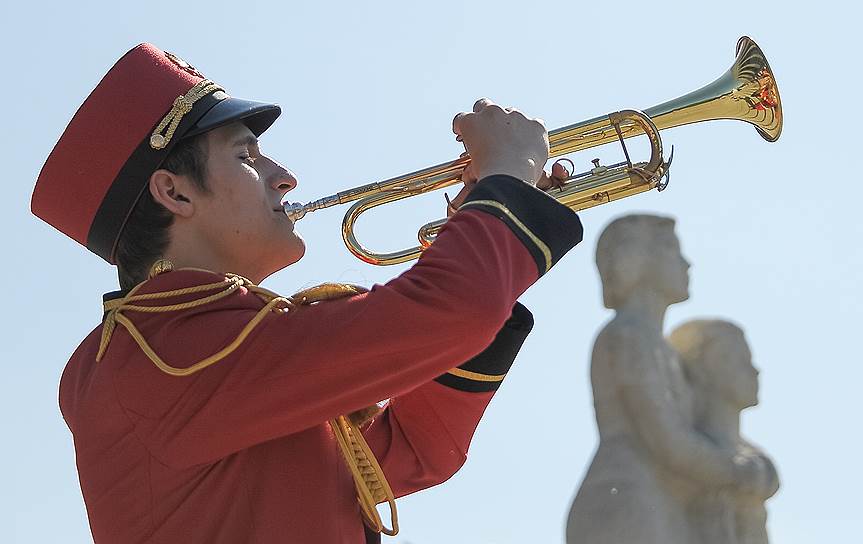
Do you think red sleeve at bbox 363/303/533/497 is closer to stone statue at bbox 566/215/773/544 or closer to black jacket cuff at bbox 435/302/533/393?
black jacket cuff at bbox 435/302/533/393

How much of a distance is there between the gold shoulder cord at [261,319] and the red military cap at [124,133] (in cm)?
21

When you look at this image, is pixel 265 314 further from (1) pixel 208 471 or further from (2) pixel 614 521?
(2) pixel 614 521

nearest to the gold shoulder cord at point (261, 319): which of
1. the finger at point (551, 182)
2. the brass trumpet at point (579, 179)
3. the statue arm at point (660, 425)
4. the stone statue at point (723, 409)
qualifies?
the brass trumpet at point (579, 179)

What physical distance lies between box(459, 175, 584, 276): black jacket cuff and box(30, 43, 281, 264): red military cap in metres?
0.65

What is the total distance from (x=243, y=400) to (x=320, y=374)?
161mm

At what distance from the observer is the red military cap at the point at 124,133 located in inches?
152

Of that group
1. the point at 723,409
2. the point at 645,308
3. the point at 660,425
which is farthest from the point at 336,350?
the point at 723,409

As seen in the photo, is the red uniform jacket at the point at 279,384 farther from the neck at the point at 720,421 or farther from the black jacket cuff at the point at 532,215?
the neck at the point at 720,421

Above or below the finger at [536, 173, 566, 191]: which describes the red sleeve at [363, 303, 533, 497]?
below

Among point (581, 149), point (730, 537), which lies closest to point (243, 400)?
point (581, 149)

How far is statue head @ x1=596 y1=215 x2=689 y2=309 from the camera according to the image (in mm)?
10227

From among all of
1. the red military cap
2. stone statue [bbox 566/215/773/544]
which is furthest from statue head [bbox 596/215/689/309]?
the red military cap

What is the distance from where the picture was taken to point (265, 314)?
3488 millimetres

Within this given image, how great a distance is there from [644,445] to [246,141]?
6309mm
